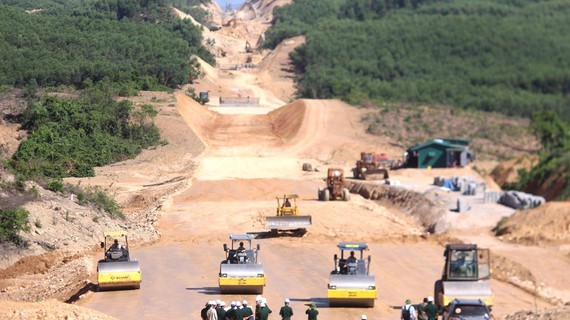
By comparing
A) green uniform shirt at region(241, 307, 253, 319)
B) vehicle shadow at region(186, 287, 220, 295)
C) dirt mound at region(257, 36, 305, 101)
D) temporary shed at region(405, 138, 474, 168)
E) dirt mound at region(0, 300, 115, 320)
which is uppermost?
dirt mound at region(257, 36, 305, 101)

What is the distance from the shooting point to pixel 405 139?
8788 centimetres

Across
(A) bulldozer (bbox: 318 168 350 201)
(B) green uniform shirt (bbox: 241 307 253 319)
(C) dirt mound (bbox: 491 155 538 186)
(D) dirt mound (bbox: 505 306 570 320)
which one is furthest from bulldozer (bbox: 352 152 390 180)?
(B) green uniform shirt (bbox: 241 307 253 319)

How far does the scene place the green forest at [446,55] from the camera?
297 ft

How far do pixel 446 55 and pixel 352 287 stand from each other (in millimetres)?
97481

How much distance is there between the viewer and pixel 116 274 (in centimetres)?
3144

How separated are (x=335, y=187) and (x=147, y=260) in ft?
64.2

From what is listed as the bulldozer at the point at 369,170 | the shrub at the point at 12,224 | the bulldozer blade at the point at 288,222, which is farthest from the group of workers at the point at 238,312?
the bulldozer at the point at 369,170

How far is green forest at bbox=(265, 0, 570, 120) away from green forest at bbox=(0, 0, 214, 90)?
16263 millimetres

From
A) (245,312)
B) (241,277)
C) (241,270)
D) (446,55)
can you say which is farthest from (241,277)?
(446,55)

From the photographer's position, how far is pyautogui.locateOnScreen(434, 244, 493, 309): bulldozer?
27.5m

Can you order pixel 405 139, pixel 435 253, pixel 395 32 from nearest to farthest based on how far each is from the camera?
pixel 435 253, pixel 405 139, pixel 395 32

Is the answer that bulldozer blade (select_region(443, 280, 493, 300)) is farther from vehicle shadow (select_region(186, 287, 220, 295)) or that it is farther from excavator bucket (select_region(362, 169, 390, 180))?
excavator bucket (select_region(362, 169, 390, 180))

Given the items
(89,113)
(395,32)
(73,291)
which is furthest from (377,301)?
(395,32)

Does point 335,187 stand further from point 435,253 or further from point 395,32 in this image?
point 395,32
